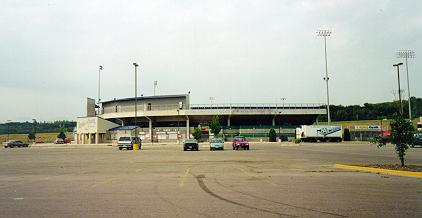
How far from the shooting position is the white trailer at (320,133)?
234 feet

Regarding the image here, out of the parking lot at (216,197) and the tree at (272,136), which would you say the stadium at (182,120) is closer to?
the tree at (272,136)

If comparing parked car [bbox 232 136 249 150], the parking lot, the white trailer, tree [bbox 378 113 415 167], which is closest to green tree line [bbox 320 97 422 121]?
the white trailer

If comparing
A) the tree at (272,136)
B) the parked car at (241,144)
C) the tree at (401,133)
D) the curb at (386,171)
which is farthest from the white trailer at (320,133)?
the tree at (401,133)

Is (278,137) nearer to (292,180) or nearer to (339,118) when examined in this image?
(292,180)

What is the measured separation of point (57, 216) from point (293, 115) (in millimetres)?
84766

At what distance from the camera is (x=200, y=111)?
276 ft

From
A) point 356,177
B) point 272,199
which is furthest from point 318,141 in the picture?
point 272,199

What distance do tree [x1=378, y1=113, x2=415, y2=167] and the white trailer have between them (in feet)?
180

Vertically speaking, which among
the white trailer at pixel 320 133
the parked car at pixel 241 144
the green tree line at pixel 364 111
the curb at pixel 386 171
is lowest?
the curb at pixel 386 171

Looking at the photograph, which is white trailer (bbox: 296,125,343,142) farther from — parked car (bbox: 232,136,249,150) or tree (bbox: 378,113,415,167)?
tree (bbox: 378,113,415,167)

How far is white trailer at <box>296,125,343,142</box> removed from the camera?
7119cm

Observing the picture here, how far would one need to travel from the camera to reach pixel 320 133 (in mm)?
71250

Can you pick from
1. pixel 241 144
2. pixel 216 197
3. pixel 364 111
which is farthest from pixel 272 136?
pixel 364 111

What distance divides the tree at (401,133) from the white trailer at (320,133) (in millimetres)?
54811
